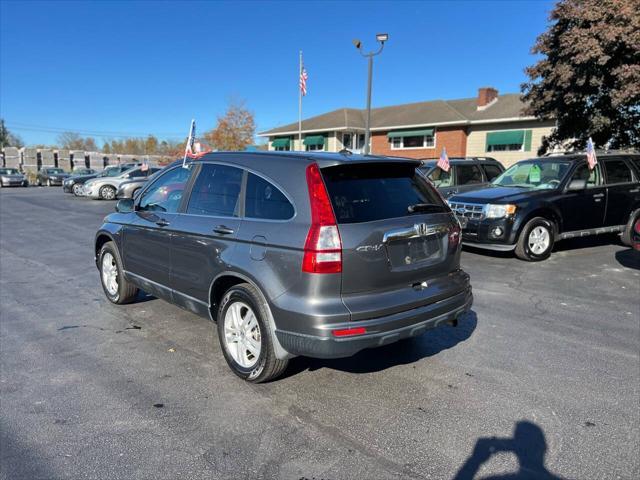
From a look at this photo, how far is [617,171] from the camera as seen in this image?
9258 mm

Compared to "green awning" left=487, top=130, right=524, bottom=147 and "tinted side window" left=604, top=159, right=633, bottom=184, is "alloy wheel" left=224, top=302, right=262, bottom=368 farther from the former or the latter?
"green awning" left=487, top=130, right=524, bottom=147

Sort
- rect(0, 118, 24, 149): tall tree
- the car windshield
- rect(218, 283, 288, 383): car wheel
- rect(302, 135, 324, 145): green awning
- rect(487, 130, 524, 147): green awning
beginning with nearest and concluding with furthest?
rect(218, 283, 288, 383): car wheel
the car windshield
rect(487, 130, 524, 147): green awning
rect(302, 135, 324, 145): green awning
rect(0, 118, 24, 149): tall tree

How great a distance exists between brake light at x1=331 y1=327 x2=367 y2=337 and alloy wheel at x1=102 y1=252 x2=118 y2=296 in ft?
11.7

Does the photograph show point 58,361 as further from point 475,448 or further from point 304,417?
point 475,448

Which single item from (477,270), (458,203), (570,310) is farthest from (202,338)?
(458,203)

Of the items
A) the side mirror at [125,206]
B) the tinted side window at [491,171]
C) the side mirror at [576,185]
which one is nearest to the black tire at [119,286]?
the side mirror at [125,206]

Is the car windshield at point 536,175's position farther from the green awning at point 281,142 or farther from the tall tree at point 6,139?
the tall tree at point 6,139

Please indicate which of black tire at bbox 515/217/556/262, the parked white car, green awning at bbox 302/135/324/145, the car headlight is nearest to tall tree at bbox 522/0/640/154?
black tire at bbox 515/217/556/262

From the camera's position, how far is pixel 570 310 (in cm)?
557

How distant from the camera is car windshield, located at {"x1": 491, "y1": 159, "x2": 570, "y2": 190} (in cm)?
878

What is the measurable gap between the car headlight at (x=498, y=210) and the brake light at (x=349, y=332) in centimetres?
581

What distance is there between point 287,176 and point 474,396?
2153 millimetres

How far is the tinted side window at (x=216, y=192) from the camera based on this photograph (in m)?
3.86

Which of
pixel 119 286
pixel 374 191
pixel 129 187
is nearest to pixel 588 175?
pixel 374 191
